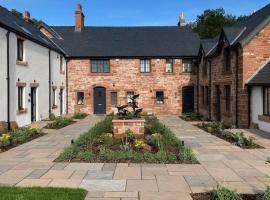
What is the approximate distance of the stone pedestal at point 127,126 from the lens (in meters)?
15.2

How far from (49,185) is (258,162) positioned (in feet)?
19.7

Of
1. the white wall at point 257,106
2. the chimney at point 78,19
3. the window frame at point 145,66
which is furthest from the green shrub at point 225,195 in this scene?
the chimney at point 78,19

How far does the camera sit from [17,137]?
50.1 ft

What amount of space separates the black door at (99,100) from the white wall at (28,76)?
398cm

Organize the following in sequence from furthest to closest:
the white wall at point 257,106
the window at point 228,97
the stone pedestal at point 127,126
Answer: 1. the window at point 228,97
2. the white wall at point 257,106
3. the stone pedestal at point 127,126

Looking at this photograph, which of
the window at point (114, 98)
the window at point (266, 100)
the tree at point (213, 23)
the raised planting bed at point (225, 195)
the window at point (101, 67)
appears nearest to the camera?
the raised planting bed at point (225, 195)

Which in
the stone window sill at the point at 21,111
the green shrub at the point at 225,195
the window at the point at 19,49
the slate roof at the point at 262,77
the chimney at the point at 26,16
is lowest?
the green shrub at the point at 225,195

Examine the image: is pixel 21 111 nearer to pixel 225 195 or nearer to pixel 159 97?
pixel 159 97

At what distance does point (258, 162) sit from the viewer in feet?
35.6

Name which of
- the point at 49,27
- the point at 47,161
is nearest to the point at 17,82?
the point at 47,161

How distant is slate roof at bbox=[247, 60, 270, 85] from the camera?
18.0m

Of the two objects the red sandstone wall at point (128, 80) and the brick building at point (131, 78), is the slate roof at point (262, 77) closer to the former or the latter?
the brick building at point (131, 78)

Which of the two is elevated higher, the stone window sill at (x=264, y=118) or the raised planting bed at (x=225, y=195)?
the stone window sill at (x=264, y=118)

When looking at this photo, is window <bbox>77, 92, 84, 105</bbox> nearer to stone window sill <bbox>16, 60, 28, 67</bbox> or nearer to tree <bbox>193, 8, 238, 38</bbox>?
stone window sill <bbox>16, 60, 28, 67</bbox>
